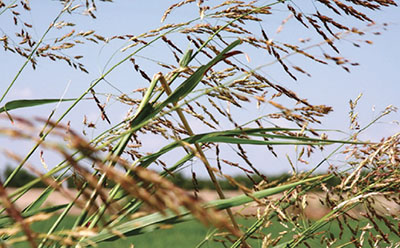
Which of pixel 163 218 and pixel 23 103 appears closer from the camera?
pixel 163 218

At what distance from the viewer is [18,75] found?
180cm

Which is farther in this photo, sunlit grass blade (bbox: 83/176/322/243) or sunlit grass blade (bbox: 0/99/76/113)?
sunlit grass blade (bbox: 0/99/76/113)

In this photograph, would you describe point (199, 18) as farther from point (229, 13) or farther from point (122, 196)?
point (122, 196)

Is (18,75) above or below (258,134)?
above

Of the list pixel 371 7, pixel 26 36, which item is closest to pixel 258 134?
pixel 371 7

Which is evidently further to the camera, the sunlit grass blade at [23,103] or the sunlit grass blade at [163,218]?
the sunlit grass blade at [23,103]

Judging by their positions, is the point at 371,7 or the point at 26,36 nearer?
the point at 371,7

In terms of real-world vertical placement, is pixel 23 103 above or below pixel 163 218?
above

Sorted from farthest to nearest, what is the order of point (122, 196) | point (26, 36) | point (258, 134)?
point (26, 36) < point (122, 196) < point (258, 134)

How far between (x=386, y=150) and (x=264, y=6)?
0.74 meters

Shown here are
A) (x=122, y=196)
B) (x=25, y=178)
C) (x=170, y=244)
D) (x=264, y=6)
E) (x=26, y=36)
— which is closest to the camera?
(x=122, y=196)

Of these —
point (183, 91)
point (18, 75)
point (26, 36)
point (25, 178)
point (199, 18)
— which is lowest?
point (183, 91)

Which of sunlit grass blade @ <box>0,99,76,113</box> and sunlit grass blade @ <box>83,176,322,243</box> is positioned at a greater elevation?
sunlit grass blade @ <box>0,99,76,113</box>

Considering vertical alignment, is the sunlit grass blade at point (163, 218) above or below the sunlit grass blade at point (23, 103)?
below
